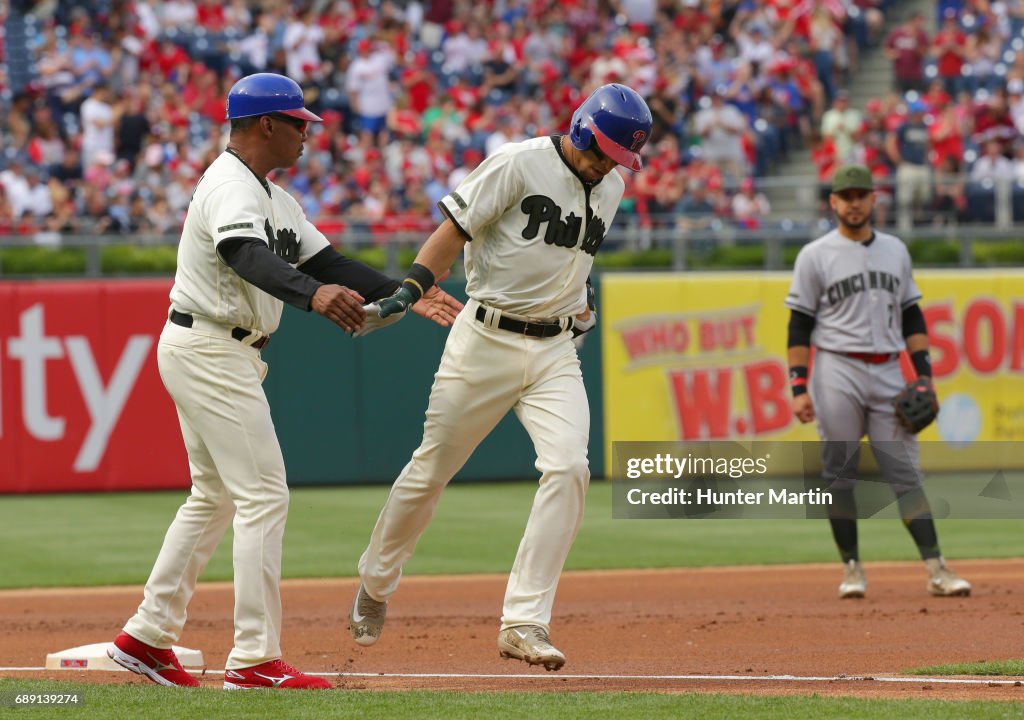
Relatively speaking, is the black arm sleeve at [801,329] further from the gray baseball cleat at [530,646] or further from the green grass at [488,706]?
the green grass at [488,706]

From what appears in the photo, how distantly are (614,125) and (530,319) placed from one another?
0.79 metres

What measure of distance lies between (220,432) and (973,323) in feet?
37.1

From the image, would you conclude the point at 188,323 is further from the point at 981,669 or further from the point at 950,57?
the point at 950,57

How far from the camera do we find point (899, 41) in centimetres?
2086

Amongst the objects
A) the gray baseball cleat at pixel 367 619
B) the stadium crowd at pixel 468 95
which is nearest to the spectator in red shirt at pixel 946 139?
the stadium crowd at pixel 468 95

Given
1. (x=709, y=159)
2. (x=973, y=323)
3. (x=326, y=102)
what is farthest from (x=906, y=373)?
(x=326, y=102)

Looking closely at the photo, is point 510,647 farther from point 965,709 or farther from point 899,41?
point 899,41

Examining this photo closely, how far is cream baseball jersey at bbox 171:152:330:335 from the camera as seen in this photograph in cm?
532

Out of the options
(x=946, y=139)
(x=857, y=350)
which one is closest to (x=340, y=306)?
(x=857, y=350)

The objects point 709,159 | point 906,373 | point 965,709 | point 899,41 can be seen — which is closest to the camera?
point 965,709

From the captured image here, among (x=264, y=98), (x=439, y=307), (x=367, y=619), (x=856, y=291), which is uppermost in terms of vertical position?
(x=264, y=98)

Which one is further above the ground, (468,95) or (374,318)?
(468,95)

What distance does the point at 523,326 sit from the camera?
6039 mm

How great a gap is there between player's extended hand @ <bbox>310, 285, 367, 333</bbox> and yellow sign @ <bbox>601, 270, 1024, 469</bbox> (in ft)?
32.6
